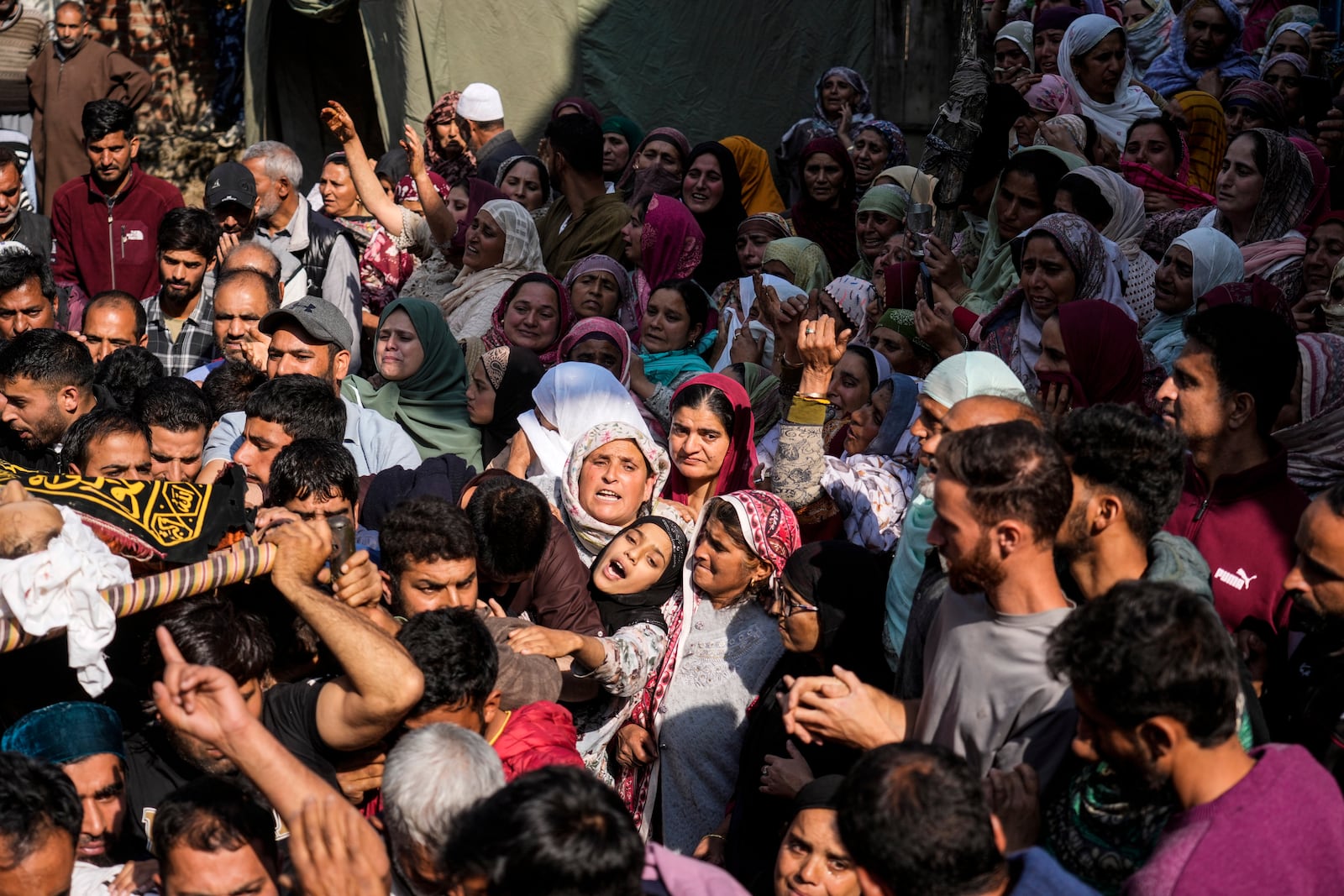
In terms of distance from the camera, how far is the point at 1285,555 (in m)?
3.15

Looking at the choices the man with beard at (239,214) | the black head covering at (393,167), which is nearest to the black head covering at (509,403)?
the man with beard at (239,214)

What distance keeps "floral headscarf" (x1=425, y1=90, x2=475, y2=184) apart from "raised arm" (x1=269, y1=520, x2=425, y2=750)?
534 centimetres

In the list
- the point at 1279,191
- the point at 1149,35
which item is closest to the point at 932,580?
the point at 1279,191

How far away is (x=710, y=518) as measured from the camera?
12.3 ft

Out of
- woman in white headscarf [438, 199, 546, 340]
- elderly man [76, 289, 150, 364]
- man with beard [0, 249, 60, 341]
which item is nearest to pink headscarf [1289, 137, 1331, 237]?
woman in white headscarf [438, 199, 546, 340]

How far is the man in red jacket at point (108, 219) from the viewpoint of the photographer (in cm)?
661

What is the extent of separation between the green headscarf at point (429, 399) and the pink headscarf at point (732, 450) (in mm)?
994

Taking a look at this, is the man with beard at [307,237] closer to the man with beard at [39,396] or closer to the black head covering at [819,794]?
the man with beard at [39,396]

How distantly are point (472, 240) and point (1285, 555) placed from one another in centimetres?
409

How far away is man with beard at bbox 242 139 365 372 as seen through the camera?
6473 mm

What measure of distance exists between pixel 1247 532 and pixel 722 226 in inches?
168

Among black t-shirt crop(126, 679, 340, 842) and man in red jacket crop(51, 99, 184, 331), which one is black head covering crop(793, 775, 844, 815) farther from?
man in red jacket crop(51, 99, 184, 331)

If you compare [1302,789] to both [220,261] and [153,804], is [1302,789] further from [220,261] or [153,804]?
[220,261]

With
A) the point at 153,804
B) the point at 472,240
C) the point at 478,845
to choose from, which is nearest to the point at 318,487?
the point at 153,804
